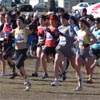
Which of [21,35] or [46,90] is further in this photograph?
[21,35]

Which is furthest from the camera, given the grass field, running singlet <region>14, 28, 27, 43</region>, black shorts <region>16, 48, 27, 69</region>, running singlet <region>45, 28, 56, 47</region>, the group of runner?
running singlet <region>45, 28, 56, 47</region>

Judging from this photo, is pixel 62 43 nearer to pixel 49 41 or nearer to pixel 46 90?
pixel 46 90

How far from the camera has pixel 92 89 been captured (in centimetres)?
1331

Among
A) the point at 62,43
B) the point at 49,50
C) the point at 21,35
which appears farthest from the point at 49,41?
the point at 21,35

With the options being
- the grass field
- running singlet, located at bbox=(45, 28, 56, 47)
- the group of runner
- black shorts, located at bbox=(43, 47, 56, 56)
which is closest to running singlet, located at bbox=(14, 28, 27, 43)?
the group of runner

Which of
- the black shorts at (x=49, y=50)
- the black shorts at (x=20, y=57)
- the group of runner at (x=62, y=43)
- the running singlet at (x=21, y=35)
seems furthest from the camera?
the black shorts at (x=49, y=50)

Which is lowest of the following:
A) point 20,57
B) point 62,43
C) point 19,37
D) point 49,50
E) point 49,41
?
point 49,50

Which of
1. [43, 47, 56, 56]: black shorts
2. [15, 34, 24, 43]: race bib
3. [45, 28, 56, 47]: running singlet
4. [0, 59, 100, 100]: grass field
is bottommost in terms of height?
[0, 59, 100, 100]: grass field

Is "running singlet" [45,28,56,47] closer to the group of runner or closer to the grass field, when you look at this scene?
the group of runner

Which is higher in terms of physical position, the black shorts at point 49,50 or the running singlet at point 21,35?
the running singlet at point 21,35

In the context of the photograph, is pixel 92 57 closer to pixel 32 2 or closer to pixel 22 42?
pixel 22 42

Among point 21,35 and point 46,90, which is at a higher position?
point 21,35

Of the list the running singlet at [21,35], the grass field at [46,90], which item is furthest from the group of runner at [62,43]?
the grass field at [46,90]

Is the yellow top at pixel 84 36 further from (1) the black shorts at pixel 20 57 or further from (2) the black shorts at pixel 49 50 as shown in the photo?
(2) the black shorts at pixel 49 50
